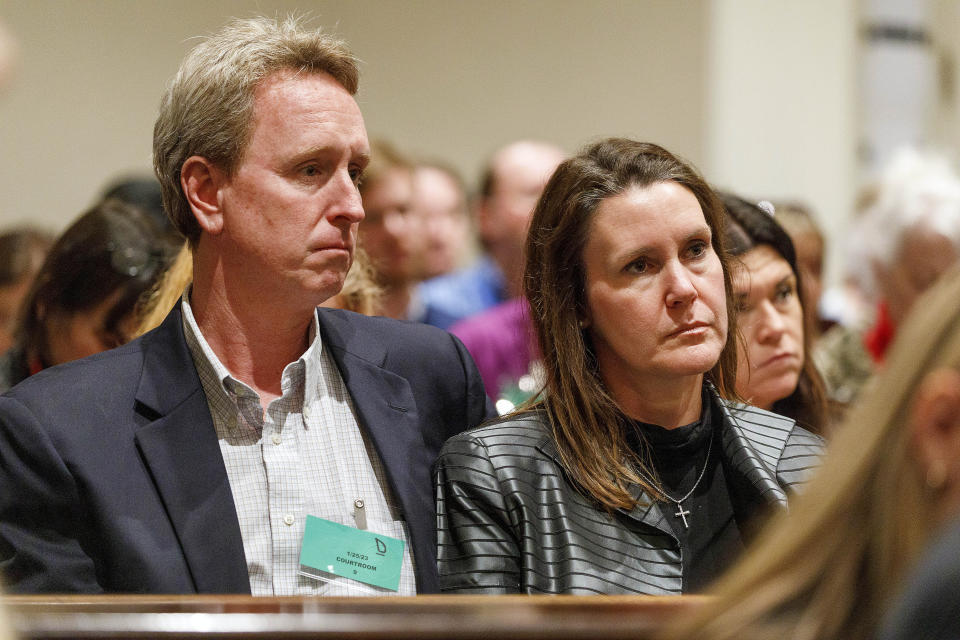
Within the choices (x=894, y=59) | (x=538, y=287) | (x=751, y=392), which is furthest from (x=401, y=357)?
(x=894, y=59)

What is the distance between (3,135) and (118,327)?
3.43 meters

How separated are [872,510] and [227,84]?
55.0 inches

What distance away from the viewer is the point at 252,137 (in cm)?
205

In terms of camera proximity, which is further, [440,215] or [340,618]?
[440,215]

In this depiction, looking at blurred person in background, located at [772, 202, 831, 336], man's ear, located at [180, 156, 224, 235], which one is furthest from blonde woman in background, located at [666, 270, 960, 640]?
blurred person in background, located at [772, 202, 831, 336]

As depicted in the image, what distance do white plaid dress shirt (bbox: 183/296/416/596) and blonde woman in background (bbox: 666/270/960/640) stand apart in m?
0.93

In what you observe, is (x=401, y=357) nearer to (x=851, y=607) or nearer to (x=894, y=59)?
(x=851, y=607)

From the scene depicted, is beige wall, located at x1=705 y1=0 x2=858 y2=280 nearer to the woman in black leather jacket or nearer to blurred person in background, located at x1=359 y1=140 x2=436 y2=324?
blurred person in background, located at x1=359 y1=140 x2=436 y2=324

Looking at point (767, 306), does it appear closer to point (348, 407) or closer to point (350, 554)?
point (348, 407)

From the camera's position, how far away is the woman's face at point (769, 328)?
8.32 ft

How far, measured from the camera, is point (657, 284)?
2014mm

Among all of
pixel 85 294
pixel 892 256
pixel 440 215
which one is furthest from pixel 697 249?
pixel 440 215

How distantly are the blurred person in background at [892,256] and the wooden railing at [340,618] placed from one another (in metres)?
2.47

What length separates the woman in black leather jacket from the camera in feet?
6.28
